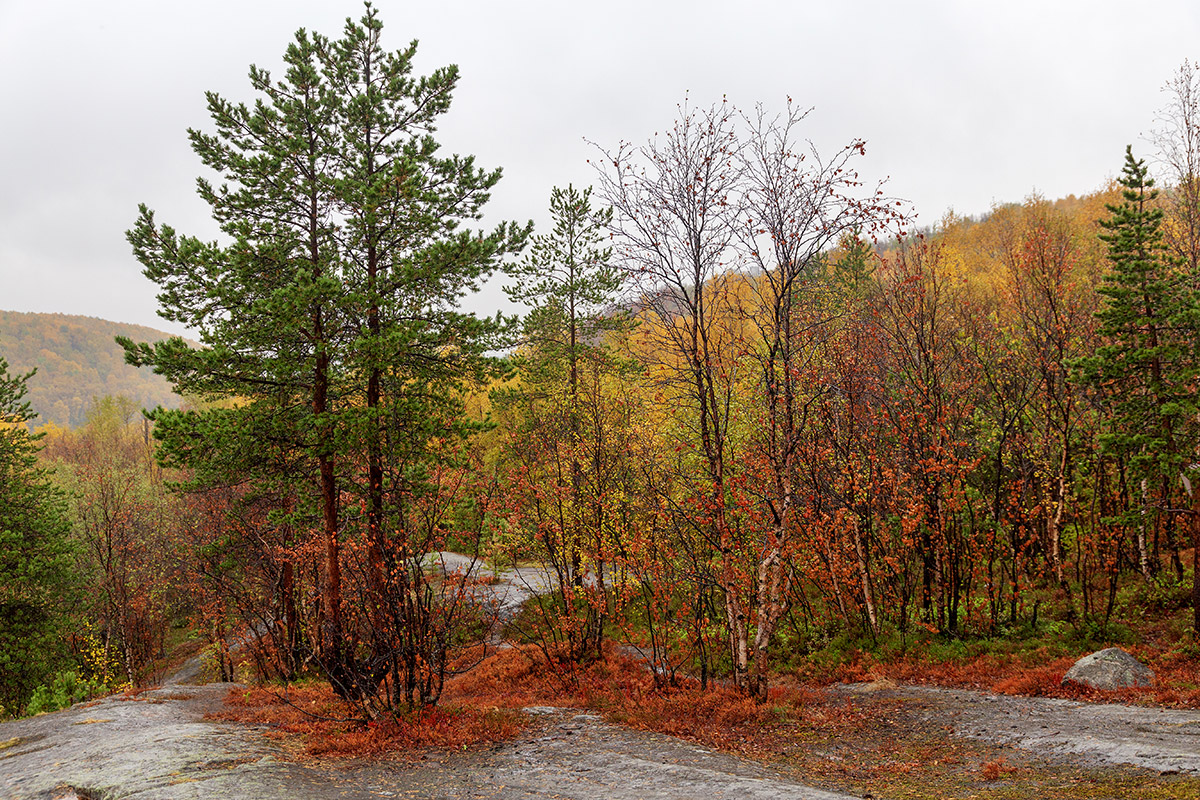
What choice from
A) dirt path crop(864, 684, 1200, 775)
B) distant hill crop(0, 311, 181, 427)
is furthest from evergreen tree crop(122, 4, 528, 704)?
distant hill crop(0, 311, 181, 427)

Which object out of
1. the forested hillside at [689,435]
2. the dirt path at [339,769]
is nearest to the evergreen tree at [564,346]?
the forested hillside at [689,435]

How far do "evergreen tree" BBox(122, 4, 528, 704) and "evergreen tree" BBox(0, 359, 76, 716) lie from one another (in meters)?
12.1

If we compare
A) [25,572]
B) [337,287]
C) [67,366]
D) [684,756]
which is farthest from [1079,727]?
[67,366]

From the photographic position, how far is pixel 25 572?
2031 centimetres

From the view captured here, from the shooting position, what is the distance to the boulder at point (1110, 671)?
10.7 meters

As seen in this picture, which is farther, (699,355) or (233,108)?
(233,108)

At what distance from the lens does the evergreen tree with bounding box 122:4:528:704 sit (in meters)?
13.1

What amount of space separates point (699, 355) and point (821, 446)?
5.34 meters

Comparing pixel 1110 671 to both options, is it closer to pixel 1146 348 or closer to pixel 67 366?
pixel 1146 348

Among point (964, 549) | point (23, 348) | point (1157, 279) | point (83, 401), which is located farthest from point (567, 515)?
point (23, 348)

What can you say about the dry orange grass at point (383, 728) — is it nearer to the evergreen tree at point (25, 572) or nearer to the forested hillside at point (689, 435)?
the forested hillside at point (689, 435)

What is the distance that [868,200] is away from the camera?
10688mm

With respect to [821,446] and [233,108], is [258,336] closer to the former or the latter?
[233,108]

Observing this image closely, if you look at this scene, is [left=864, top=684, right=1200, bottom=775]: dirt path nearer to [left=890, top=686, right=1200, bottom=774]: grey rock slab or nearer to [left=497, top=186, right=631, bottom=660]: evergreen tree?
[left=890, top=686, right=1200, bottom=774]: grey rock slab
